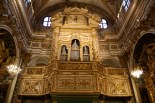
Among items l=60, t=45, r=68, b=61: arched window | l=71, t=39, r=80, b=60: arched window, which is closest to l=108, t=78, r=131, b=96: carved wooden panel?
l=71, t=39, r=80, b=60: arched window

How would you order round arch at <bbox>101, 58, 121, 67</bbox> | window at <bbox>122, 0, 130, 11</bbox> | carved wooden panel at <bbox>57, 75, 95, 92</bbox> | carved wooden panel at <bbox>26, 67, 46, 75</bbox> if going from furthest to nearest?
round arch at <bbox>101, 58, 121, 67</bbox> → window at <bbox>122, 0, 130, 11</bbox> → carved wooden panel at <bbox>26, 67, 46, 75</bbox> → carved wooden panel at <bbox>57, 75, 95, 92</bbox>

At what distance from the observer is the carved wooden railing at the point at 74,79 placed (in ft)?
39.5

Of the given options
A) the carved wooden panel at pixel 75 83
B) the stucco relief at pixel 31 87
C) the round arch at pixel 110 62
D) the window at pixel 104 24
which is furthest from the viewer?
the window at pixel 104 24

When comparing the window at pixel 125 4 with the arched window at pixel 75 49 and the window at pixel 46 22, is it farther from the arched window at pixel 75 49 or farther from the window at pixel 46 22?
the window at pixel 46 22

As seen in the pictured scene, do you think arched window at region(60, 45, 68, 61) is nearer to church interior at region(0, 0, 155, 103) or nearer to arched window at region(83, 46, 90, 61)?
church interior at region(0, 0, 155, 103)

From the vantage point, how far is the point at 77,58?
13586 mm

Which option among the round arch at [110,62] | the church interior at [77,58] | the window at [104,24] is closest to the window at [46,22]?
the church interior at [77,58]

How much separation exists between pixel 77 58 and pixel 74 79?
1.70m

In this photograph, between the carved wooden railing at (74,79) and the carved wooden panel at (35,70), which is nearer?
the carved wooden railing at (74,79)

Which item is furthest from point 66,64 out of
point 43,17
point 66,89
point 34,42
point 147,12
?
point 43,17

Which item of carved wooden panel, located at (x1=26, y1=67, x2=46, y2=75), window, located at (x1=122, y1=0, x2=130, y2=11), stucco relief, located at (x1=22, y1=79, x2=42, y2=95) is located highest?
window, located at (x1=122, y1=0, x2=130, y2=11)

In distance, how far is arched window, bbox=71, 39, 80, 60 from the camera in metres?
13.7

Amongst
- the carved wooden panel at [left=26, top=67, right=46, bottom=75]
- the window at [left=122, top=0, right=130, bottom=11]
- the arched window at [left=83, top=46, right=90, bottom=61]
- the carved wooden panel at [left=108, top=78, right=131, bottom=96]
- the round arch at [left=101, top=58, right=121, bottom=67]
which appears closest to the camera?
the carved wooden panel at [left=108, top=78, right=131, bottom=96]

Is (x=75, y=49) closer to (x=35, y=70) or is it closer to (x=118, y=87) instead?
(x=35, y=70)
